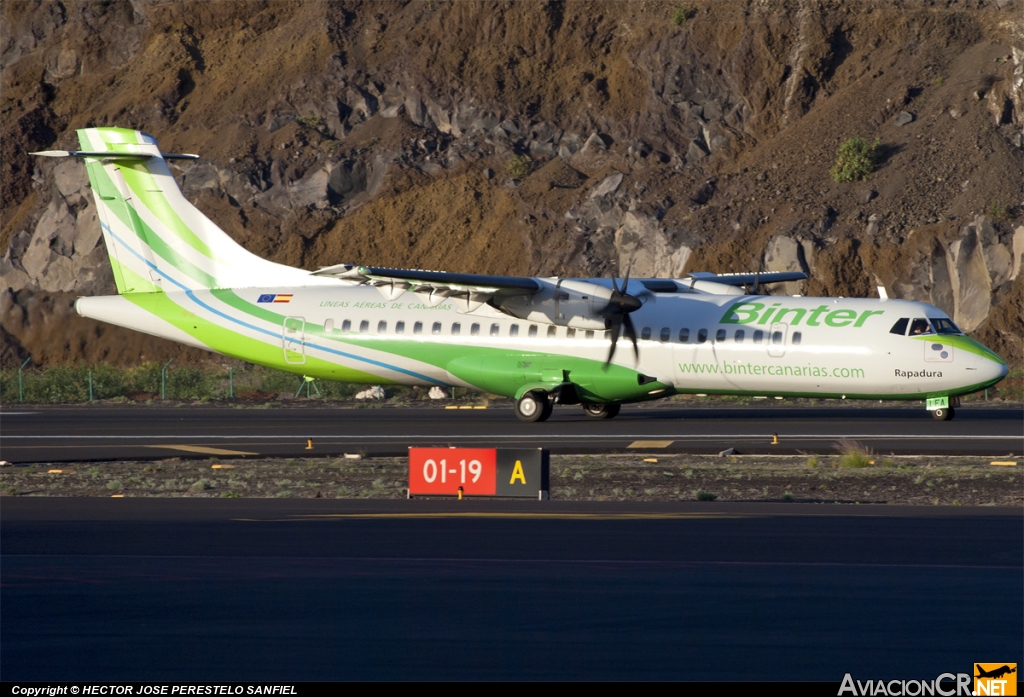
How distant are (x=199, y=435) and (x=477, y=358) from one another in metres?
7.26

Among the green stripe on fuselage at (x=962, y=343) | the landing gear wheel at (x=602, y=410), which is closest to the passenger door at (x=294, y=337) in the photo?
the landing gear wheel at (x=602, y=410)

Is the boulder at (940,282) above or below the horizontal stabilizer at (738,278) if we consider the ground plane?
above

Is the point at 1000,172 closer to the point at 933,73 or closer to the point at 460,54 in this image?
the point at 933,73

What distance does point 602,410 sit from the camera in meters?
32.2

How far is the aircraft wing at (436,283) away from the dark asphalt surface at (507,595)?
13872 mm

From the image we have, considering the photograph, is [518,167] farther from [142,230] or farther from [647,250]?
[142,230]

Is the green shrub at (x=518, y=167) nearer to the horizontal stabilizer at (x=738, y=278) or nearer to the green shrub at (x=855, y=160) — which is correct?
the green shrub at (x=855, y=160)

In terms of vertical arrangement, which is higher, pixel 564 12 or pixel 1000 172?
pixel 564 12

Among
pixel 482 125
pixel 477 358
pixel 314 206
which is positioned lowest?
pixel 477 358

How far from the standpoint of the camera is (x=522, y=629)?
8.49 m

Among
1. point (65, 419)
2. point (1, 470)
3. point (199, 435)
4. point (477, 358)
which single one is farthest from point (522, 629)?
point (65, 419)

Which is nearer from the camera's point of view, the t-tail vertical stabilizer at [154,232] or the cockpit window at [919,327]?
the cockpit window at [919,327]

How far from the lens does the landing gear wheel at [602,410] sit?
32031 mm

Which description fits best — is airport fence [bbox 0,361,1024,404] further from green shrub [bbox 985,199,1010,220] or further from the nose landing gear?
the nose landing gear
